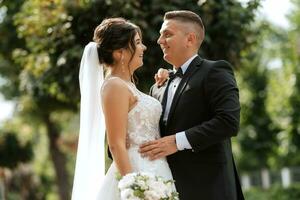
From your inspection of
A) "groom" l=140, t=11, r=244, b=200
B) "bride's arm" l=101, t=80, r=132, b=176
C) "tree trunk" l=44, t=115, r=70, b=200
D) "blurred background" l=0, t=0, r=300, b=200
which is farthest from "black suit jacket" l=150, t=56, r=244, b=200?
"tree trunk" l=44, t=115, r=70, b=200

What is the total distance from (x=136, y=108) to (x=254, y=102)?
28.3 m

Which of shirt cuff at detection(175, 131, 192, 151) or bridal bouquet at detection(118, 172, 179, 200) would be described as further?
shirt cuff at detection(175, 131, 192, 151)

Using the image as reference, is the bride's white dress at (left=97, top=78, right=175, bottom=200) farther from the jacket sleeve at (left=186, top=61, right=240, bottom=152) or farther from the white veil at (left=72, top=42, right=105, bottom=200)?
the jacket sleeve at (left=186, top=61, right=240, bottom=152)

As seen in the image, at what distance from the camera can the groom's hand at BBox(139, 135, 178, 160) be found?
470cm

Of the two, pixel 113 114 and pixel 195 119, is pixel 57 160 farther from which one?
pixel 113 114

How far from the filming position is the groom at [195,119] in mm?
4641

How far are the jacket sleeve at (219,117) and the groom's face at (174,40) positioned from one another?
445 mm

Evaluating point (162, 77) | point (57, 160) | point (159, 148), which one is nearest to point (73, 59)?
point (162, 77)

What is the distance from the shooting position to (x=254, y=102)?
107 feet

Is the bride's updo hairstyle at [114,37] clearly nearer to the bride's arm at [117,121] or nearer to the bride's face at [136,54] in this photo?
A: the bride's face at [136,54]

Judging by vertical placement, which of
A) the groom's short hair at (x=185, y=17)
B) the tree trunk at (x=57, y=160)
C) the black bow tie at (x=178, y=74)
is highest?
the groom's short hair at (x=185, y=17)

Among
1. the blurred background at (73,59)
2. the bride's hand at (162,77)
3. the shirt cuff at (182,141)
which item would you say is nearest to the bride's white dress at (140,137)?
the shirt cuff at (182,141)

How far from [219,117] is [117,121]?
0.71 meters

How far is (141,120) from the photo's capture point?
481 centimetres
